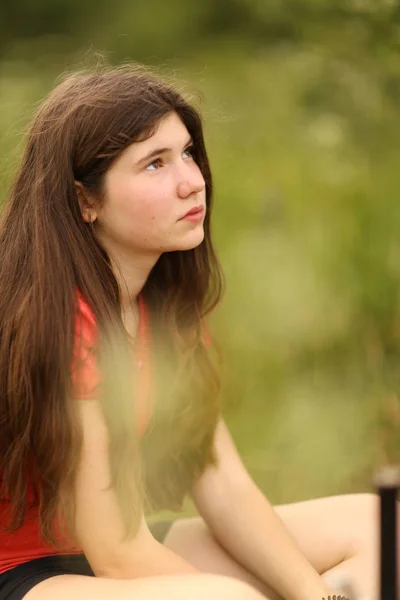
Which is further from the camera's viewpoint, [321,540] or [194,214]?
[321,540]

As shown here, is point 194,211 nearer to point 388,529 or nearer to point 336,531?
point 336,531

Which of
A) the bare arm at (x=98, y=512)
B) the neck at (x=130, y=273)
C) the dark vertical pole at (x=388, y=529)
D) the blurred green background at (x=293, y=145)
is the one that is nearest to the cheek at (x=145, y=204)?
the neck at (x=130, y=273)

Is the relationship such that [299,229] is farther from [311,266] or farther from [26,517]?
[26,517]

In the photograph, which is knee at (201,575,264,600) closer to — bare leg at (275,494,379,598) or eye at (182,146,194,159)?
bare leg at (275,494,379,598)

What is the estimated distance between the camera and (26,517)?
1.22 m

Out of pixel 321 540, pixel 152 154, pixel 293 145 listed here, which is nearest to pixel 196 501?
pixel 321 540

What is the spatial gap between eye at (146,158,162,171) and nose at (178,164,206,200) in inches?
1.3

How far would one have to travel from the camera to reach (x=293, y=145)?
63cm

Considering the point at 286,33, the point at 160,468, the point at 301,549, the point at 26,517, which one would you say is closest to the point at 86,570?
the point at 26,517

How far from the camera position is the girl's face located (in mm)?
1160

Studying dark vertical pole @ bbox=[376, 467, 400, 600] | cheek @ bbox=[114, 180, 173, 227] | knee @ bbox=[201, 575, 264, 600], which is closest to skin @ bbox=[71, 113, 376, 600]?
cheek @ bbox=[114, 180, 173, 227]

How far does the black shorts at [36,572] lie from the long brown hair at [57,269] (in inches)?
1.9

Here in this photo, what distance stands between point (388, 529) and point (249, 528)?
99cm

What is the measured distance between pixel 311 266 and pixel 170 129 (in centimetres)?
58
